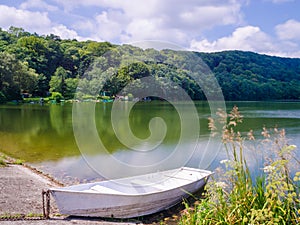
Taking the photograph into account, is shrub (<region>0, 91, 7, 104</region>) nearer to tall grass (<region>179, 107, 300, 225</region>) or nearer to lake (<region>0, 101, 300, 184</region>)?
lake (<region>0, 101, 300, 184</region>)

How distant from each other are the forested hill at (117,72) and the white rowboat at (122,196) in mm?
24735

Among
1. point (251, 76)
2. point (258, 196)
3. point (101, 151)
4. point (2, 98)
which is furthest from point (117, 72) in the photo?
point (251, 76)

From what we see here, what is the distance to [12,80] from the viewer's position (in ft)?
171

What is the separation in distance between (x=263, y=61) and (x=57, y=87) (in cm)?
8476

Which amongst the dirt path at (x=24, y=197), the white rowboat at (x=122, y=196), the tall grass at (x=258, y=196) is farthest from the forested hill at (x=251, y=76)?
the tall grass at (x=258, y=196)

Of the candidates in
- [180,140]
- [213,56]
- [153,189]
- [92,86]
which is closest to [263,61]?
[213,56]

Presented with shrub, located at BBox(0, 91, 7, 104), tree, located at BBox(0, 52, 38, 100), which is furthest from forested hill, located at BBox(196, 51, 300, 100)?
shrub, located at BBox(0, 91, 7, 104)

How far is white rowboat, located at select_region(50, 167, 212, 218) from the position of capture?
6812mm

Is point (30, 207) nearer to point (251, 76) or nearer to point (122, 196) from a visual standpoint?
point (122, 196)

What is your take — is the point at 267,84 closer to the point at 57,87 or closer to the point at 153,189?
the point at 57,87

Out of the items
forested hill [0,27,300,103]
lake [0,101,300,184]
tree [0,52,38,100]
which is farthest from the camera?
tree [0,52,38,100]

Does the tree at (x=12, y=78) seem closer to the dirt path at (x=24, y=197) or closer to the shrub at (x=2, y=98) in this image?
the shrub at (x=2, y=98)

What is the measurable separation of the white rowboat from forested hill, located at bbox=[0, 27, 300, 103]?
24735 mm

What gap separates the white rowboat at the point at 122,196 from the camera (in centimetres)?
681
